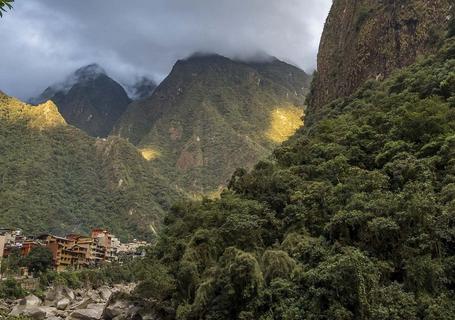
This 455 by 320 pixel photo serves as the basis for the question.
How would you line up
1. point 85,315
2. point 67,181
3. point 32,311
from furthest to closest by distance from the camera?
point 67,181, point 32,311, point 85,315

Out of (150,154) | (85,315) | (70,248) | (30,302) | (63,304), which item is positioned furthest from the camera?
(150,154)

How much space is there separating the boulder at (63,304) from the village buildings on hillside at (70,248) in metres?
23.3

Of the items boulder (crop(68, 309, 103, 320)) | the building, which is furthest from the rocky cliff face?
the building

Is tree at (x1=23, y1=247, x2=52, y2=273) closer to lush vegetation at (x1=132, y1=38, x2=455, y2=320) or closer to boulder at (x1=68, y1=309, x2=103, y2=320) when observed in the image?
boulder at (x1=68, y1=309, x2=103, y2=320)

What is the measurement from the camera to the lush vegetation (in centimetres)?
1688

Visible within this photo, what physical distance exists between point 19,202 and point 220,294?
95.1m

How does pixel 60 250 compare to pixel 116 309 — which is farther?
pixel 60 250

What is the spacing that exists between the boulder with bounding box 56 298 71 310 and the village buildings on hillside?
23267 millimetres

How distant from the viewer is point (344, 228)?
67.7 feet

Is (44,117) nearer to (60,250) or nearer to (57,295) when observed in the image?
(60,250)

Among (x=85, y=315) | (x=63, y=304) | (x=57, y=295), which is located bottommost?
(x=57, y=295)

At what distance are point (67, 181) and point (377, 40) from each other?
104m

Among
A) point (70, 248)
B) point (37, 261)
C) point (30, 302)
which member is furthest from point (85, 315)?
Result: point (70, 248)

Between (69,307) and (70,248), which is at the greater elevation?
(69,307)
